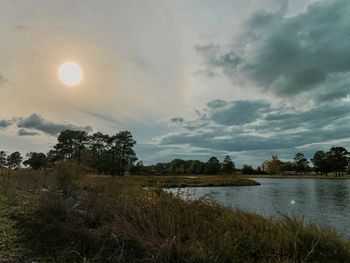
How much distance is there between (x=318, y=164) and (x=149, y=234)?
424 ft

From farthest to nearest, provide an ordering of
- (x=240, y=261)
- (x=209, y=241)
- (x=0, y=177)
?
(x=0, y=177), (x=209, y=241), (x=240, y=261)

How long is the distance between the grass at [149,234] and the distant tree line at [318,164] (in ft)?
401

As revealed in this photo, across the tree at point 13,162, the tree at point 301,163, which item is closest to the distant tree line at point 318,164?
the tree at point 301,163

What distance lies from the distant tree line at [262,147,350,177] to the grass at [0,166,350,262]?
401ft

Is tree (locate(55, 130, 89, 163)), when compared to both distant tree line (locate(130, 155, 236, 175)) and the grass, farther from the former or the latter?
the grass

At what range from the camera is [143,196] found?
9.27 m

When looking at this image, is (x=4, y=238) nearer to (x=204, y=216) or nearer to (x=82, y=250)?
(x=82, y=250)

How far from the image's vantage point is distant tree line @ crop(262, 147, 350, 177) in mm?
119812

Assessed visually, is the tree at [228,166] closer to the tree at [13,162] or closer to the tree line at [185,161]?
the tree line at [185,161]

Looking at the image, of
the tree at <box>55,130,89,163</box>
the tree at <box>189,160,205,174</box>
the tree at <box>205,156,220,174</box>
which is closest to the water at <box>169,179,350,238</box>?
the tree at <box>55,130,89,163</box>

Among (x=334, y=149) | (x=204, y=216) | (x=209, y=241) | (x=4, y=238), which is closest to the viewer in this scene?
(x=209, y=241)

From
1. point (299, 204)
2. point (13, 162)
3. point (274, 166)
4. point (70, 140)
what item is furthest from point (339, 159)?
point (13, 162)

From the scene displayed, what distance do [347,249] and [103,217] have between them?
5.45m

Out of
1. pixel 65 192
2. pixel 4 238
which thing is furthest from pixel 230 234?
pixel 65 192
